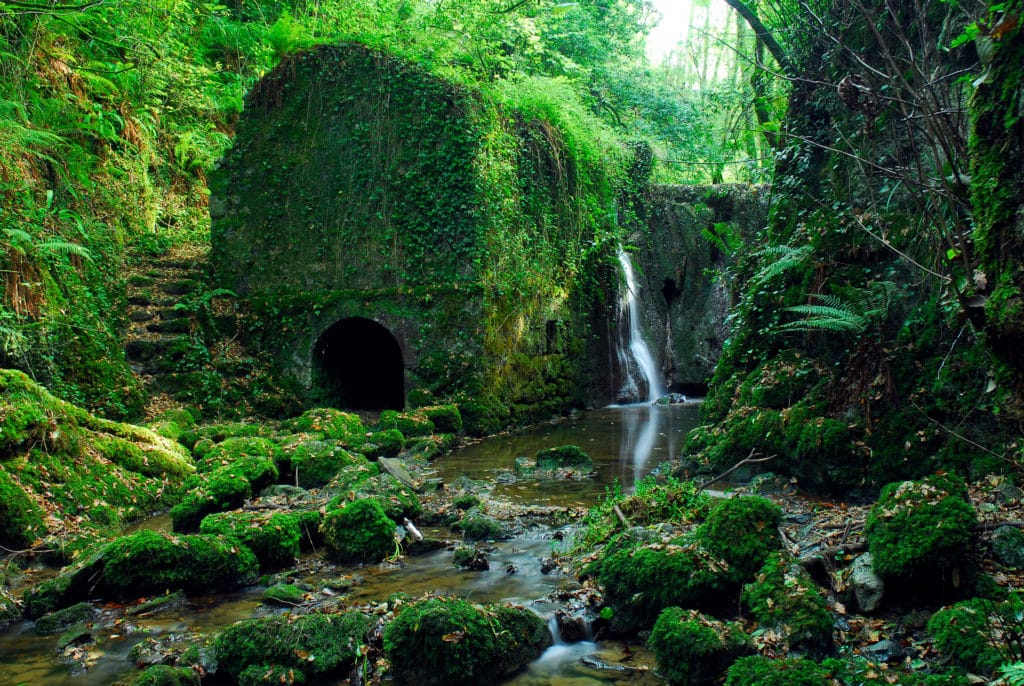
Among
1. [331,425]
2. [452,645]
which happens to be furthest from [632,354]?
[452,645]

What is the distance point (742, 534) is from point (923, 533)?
1054 millimetres

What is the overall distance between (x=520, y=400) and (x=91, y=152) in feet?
30.6

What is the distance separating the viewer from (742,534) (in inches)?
181

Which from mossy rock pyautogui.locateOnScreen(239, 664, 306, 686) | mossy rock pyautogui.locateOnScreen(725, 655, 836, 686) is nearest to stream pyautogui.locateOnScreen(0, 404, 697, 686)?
mossy rock pyautogui.locateOnScreen(725, 655, 836, 686)

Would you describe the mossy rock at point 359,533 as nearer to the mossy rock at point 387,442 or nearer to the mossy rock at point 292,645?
the mossy rock at point 292,645

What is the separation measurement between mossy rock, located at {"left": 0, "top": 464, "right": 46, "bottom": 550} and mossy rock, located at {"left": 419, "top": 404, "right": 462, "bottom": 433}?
6.04m

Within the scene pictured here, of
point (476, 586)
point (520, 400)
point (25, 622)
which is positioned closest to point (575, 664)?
point (476, 586)

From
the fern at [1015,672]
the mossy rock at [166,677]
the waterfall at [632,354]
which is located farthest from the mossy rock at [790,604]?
the waterfall at [632,354]

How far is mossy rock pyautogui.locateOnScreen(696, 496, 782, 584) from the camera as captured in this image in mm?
4402

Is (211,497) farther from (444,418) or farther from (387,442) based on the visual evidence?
(444,418)

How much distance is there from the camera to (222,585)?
5.23 metres

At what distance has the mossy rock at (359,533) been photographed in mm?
5824

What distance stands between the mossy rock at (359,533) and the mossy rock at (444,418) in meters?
5.35

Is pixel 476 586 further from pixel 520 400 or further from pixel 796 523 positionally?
pixel 520 400
